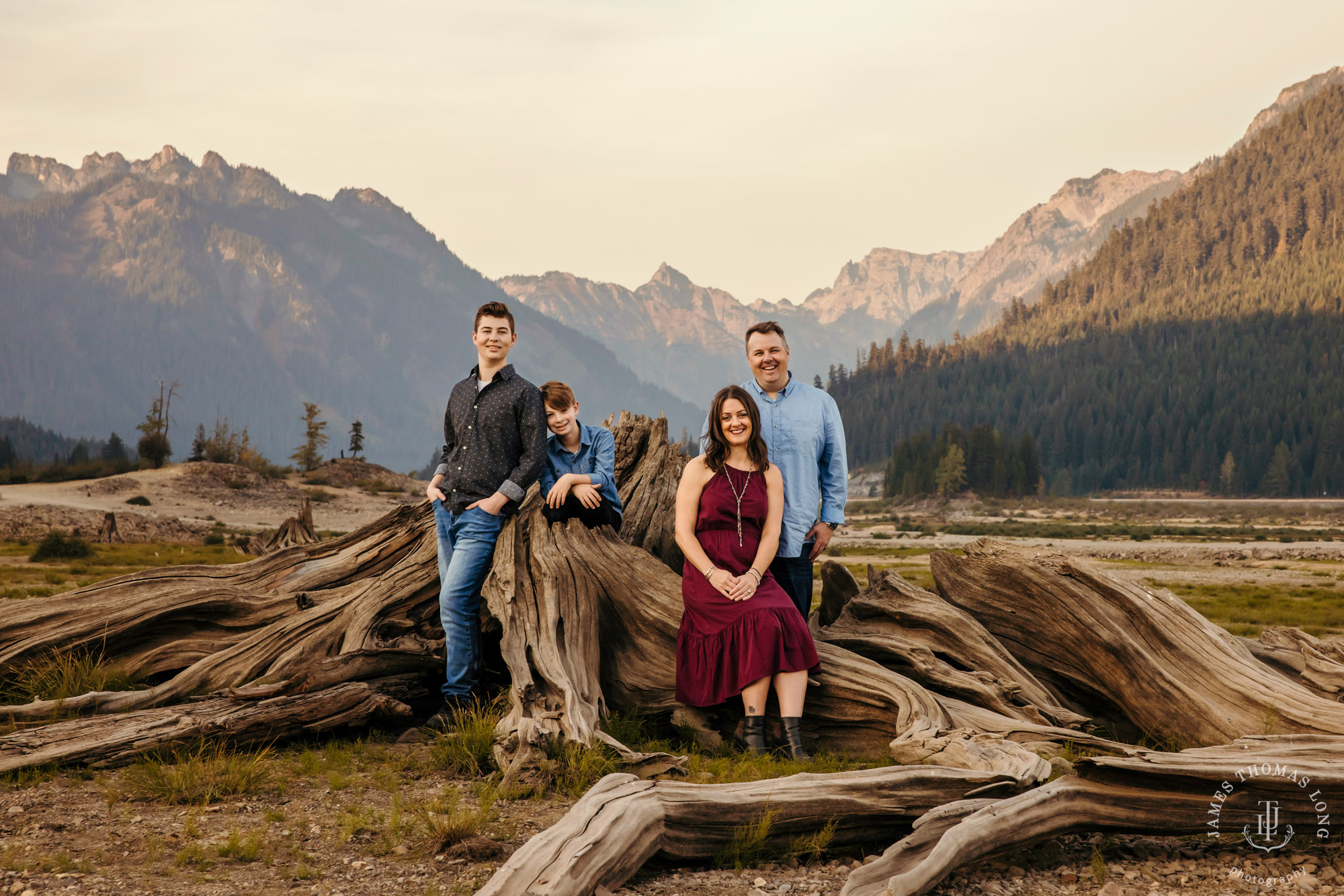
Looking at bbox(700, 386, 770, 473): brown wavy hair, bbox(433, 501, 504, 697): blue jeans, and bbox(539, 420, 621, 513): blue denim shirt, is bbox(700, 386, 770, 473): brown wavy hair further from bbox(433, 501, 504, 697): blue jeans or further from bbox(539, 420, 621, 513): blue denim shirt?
bbox(433, 501, 504, 697): blue jeans

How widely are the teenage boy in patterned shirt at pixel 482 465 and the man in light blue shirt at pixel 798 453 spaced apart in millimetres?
1799

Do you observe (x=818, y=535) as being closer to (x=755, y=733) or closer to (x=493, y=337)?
(x=755, y=733)

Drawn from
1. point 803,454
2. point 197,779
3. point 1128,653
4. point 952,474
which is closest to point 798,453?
point 803,454

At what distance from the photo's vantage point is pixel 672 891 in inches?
168

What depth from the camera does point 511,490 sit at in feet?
22.2

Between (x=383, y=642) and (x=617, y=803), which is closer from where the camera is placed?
(x=617, y=803)

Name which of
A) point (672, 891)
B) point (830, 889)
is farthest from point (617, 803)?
point (830, 889)

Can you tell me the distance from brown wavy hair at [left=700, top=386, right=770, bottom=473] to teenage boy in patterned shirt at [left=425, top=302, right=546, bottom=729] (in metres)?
1.37

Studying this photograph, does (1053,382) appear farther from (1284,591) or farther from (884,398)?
(1284,591)

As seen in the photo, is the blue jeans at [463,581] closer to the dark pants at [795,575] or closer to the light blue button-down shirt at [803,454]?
the light blue button-down shirt at [803,454]

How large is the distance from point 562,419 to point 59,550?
25936 millimetres

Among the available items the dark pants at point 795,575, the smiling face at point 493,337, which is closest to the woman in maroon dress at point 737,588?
the dark pants at point 795,575

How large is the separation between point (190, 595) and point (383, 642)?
2.35 metres

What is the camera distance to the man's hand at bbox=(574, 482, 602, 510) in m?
7.26
